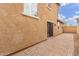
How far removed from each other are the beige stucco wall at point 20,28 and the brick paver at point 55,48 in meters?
0.08

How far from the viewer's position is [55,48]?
4973 millimetres

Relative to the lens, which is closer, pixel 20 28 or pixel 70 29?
pixel 70 29

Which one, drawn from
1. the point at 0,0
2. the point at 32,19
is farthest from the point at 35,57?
the point at 0,0

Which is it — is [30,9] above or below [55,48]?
above

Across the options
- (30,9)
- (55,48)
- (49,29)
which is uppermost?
(30,9)

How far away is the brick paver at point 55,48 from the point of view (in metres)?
4.94

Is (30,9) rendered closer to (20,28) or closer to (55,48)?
(20,28)

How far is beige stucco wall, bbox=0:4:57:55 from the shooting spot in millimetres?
5008

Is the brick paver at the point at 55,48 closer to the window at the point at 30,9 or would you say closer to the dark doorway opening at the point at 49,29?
the dark doorway opening at the point at 49,29

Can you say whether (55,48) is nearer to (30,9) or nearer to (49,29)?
(49,29)

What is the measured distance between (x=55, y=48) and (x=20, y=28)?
0.54m

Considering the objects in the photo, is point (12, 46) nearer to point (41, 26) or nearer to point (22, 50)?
point (22, 50)

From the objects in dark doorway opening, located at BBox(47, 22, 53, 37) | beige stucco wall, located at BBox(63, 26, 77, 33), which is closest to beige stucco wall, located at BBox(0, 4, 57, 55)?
dark doorway opening, located at BBox(47, 22, 53, 37)

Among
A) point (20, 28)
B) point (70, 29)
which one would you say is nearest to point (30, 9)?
point (20, 28)
